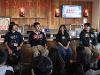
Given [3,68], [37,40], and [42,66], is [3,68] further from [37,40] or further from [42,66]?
[37,40]

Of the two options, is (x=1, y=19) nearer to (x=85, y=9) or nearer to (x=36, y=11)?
(x=36, y=11)

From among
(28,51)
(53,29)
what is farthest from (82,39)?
(53,29)

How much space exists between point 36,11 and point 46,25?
26.6 inches

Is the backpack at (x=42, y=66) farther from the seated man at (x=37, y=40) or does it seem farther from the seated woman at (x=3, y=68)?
the seated man at (x=37, y=40)

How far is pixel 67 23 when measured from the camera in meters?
10.6

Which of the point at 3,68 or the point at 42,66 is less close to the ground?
the point at 42,66

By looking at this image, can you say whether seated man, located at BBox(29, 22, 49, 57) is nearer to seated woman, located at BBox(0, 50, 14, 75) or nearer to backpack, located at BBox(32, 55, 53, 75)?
seated woman, located at BBox(0, 50, 14, 75)

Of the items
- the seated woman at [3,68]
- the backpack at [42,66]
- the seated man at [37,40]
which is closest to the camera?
the backpack at [42,66]

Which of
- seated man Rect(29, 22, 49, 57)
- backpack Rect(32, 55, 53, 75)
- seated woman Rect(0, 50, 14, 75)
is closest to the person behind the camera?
backpack Rect(32, 55, 53, 75)

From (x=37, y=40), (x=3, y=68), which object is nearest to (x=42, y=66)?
(x=3, y=68)

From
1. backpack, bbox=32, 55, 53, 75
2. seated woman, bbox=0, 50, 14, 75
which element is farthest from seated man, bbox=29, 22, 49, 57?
backpack, bbox=32, 55, 53, 75

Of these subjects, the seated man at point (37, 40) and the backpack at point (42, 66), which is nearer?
the backpack at point (42, 66)

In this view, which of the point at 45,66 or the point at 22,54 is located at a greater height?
the point at 45,66

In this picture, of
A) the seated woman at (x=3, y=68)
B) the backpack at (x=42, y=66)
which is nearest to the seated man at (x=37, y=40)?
the seated woman at (x=3, y=68)
